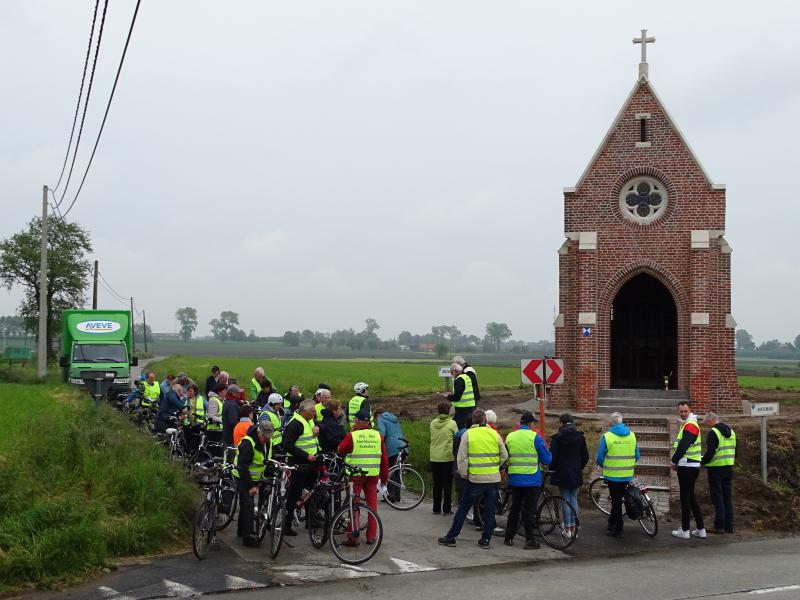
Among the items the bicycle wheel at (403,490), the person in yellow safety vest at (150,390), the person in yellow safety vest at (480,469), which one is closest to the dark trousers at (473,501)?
the person in yellow safety vest at (480,469)

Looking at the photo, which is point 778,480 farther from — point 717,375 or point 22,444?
point 22,444

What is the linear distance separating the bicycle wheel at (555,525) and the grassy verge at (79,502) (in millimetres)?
4835

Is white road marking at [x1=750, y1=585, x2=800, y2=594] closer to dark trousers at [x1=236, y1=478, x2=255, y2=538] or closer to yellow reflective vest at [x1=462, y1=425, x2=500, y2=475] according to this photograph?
yellow reflective vest at [x1=462, y1=425, x2=500, y2=475]

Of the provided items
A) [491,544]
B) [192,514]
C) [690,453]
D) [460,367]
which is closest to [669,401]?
[460,367]

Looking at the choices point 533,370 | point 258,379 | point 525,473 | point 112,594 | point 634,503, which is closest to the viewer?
point 112,594

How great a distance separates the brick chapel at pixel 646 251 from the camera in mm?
21562

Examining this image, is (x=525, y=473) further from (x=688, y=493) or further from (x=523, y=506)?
(x=688, y=493)

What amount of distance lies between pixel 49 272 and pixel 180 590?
54335mm

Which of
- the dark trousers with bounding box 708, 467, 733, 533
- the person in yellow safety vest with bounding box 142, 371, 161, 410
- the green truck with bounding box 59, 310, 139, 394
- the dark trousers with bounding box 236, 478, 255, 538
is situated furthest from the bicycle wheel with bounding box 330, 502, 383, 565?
the green truck with bounding box 59, 310, 139, 394

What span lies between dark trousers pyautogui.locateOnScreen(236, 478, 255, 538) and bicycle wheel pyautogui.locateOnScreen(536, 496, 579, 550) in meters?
Answer: 3.96

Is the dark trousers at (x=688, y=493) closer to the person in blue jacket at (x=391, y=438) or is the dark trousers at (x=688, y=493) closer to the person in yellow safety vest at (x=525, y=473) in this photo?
the person in yellow safety vest at (x=525, y=473)

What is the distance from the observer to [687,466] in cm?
1312

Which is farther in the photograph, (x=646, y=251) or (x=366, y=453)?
(x=646, y=251)

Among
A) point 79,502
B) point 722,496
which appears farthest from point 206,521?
point 722,496
